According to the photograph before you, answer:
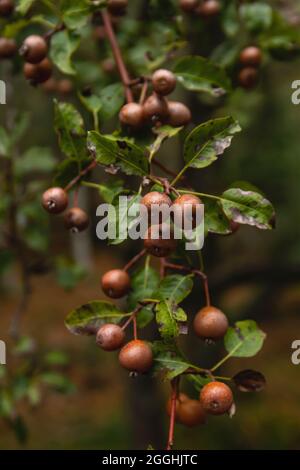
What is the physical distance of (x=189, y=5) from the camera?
1.25 metres

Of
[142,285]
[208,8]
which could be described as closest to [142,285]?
[142,285]

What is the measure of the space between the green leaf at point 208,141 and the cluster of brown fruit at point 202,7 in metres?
0.49

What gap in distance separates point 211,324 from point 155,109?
1.14 feet

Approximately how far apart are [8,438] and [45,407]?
779 mm

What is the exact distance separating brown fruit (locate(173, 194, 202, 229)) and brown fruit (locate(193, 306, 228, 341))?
16 cm

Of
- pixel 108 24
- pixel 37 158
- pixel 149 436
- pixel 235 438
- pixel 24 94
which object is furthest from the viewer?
pixel 24 94

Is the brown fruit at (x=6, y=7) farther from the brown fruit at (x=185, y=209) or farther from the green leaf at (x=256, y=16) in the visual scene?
the brown fruit at (x=185, y=209)

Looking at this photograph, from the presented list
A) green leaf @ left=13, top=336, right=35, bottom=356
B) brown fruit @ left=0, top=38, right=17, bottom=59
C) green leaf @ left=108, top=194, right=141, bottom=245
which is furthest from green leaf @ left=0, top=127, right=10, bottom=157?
green leaf @ left=108, top=194, right=141, bottom=245

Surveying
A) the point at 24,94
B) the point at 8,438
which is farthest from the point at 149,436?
the point at 24,94

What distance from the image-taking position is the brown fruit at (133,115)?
96 cm

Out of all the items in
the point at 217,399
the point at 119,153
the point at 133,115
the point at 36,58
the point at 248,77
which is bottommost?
the point at 217,399

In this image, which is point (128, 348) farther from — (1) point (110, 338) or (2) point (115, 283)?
(2) point (115, 283)

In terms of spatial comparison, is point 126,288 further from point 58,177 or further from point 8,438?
point 8,438

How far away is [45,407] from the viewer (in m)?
4.68
